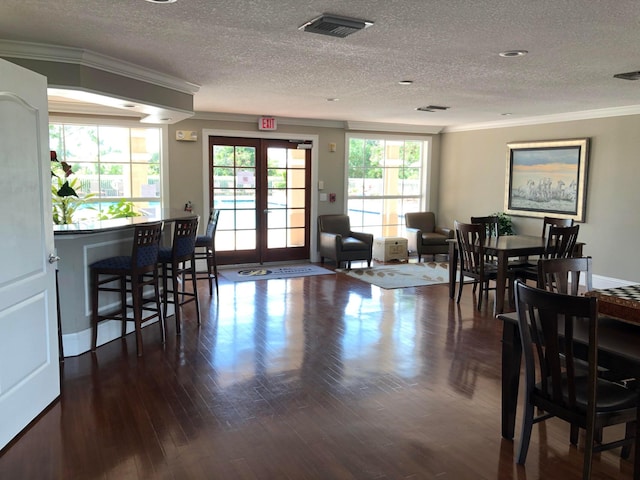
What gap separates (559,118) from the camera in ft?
24.2

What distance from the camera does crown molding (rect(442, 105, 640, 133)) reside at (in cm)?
654

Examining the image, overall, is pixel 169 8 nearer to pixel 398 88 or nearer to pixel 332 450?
pixel 332 450

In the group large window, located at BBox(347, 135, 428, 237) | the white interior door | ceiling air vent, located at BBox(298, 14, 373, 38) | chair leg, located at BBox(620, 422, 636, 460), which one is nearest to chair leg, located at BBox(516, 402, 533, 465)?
chair leg, located at BBox(620, 422, 636, 460)

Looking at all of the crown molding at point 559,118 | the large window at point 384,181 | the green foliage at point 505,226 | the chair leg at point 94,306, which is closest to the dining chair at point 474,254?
the green foliage at point 505,226

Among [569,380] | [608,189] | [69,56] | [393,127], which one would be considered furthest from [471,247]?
[69,56]

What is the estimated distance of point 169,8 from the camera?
116 inches

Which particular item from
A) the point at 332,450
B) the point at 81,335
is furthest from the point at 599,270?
the point at 81,335

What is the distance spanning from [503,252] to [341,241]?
3063mm

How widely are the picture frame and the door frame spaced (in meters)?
3.12

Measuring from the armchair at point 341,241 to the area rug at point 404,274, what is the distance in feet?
0.81

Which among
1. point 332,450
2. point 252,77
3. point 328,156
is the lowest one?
point 332,450

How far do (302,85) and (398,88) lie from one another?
103 cm

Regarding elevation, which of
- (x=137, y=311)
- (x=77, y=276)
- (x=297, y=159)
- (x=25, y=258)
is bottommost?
(x=137, y=311)

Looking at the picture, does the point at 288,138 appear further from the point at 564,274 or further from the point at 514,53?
the point at 564,274
